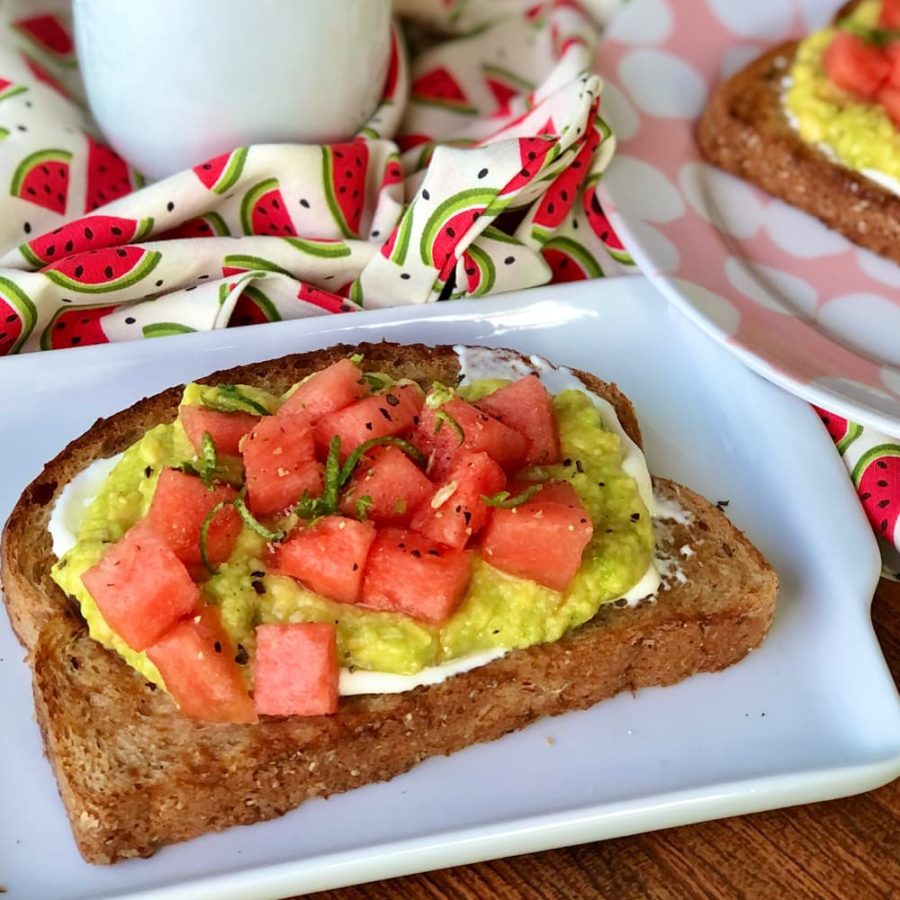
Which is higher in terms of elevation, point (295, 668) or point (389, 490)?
point (389, 490)

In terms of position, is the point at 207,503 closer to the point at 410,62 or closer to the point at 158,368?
the point at 158,368

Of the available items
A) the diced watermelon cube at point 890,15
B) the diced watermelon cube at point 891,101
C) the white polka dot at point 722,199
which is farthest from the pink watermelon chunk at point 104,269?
the diced watermelon cube at point 890,15

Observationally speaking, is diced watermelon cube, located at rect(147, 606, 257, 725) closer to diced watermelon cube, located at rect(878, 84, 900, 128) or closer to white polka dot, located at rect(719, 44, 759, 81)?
diced watermelon cube, located at rect(878, 84, 900, 128)

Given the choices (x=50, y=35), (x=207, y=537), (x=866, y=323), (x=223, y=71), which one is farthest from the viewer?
(x=50, y=35)

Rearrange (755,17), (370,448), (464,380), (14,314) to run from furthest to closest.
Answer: (755,17)
(14,314)
(464,380)
(370,448)

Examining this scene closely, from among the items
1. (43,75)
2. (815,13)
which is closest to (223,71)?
(43,75)

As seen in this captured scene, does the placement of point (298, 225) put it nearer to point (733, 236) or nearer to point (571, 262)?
point (571, 262)

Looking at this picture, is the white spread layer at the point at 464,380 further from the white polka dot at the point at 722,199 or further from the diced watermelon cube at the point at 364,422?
the white polka dot at the point at 722,199
